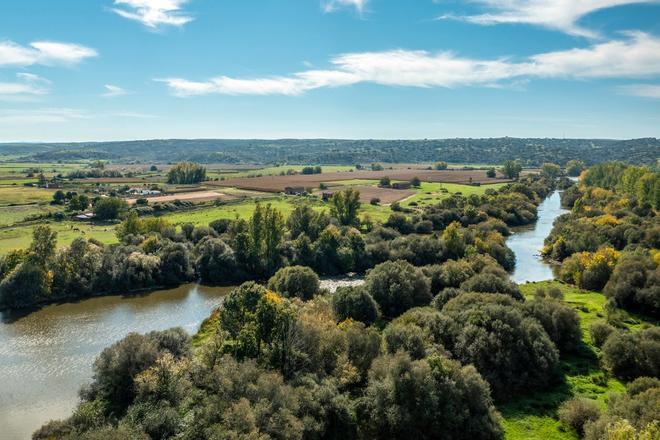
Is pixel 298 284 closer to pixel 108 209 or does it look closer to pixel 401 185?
pixel 108 209

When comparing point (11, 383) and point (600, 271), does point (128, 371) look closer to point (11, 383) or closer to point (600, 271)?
point (11, 383)

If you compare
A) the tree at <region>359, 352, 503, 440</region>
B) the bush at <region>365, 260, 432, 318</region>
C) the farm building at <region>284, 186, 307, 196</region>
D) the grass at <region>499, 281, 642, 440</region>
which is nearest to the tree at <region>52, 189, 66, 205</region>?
the farm building at <region>284, 186, 307, 196</region>

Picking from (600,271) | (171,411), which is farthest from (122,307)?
(600,271)

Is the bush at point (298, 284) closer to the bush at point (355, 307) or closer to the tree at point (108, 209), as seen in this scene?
the bush at point (355, 307)

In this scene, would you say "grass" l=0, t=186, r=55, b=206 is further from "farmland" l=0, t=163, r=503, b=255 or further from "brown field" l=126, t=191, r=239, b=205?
"brown field" l=126, t=191, r=239, b=205

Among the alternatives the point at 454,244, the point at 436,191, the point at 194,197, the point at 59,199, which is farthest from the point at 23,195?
the point at 436,191
